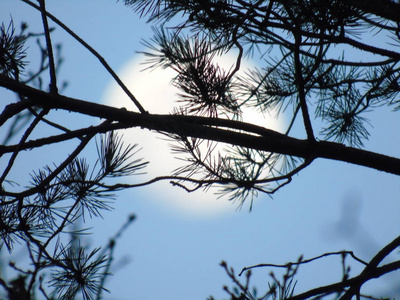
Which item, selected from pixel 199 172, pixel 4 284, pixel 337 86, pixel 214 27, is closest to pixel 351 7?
pixel 214 27

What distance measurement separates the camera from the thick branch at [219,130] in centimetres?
144

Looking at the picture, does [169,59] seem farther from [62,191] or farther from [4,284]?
[4,284]

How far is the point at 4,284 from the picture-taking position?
0.67 metres

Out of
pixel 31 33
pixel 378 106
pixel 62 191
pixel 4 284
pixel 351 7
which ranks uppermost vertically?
pixel 378 106

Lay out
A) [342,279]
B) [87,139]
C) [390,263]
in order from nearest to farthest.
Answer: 1. [342,279]
2. [390,263]
3. [87,139]

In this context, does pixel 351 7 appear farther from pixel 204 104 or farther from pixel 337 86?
pixel 337 86

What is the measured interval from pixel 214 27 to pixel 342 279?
40.8 inches

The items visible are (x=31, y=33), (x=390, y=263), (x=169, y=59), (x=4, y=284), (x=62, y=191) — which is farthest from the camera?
(x=31, y=33)

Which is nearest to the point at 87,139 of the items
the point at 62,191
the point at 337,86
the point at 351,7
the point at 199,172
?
the point at 62,191

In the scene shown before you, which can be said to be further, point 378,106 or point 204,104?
point 378,106

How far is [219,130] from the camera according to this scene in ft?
5.01

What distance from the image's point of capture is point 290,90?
2.36m

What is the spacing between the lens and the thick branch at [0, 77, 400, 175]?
144 cm

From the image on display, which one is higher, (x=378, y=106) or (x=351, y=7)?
(x=378, y=106)
